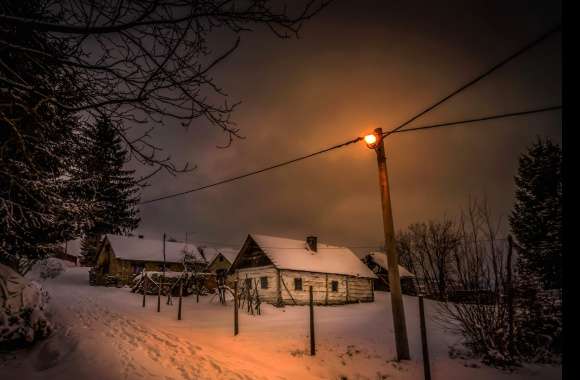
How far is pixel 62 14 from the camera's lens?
3.43 metres

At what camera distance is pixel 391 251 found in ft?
29.8

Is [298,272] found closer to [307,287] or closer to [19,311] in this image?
[307,287]

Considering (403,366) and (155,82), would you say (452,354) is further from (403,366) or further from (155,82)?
(155,82)

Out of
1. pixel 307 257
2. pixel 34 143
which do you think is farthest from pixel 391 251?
pixel 307 257

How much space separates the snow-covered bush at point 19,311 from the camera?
7.75m

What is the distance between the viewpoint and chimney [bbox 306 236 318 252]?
3298cm

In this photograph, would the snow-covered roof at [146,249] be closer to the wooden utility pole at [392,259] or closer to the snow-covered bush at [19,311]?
the snow-covered bush at [19,311]

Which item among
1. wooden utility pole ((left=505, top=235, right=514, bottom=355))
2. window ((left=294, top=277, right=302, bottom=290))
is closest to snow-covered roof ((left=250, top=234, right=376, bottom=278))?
window ((left=294, top=277, right=302, bottom=290))

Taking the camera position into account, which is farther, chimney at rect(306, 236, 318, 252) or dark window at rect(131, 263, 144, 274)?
dark window at rect(131, 263, 144, 274)

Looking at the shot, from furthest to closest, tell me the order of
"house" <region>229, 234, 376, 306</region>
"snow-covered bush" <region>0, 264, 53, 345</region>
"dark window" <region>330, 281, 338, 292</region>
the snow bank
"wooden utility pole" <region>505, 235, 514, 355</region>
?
the snow bank, "dark window" <region>330, 281, 338, 292</region>, "house" <region>229, 234, 376, 306</region>, "wooden utility pole" <region>505, 235, 514, 355</region>, "snow-covered bush" <region>0, 264, 53, 345</region>

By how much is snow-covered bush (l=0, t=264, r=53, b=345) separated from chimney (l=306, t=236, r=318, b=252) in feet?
84.3

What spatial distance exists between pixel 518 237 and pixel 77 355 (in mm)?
29934

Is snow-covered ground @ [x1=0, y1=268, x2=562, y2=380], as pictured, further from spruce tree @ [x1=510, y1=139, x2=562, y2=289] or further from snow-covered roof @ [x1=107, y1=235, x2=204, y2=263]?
snow-covered roof @ [x1=107, y1=235, x2=204, y2=263]

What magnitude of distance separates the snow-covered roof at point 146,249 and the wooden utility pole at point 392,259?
36.3m
